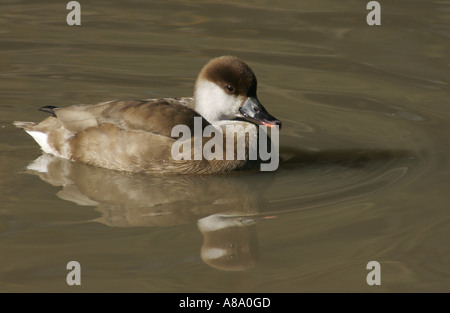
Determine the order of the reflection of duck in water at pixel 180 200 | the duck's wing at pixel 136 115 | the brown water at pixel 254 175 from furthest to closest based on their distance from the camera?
the duck's wing at pixel 136 115
the reflection of duck in water at pixel 180 200
the brown water at pixel 254 175

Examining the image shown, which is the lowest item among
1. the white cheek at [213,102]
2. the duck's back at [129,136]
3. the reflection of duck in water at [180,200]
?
the reflection of duck in water at [180,200]

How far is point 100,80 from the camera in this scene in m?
10.3

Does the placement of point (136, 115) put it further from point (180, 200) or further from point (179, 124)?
point (180, 200)

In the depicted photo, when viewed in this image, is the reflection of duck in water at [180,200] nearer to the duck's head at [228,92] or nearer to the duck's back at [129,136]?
the duck's back at [129,136]

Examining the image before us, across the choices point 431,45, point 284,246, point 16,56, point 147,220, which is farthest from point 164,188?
point 431,45

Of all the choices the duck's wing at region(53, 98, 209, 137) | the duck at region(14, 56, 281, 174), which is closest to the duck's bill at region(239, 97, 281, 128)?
the duck at region(14, 56, 281, 174)

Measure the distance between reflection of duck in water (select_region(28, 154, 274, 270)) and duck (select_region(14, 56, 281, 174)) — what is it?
0.39 ft

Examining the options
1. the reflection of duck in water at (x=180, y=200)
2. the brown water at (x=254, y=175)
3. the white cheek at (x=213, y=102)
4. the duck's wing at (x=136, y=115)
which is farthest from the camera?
the white cheek at (x=213, y=102)

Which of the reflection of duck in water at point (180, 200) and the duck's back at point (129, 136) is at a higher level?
the duck's back at point (129, 136)

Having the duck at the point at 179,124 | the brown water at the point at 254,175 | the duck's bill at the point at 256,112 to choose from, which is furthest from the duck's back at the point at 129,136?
the duck's bill at the point at 256,112

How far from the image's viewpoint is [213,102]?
7695 mm

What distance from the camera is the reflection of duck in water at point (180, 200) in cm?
639

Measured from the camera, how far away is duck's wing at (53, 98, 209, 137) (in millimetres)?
7520

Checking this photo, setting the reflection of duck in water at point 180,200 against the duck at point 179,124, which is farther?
the duck at point 179,124
